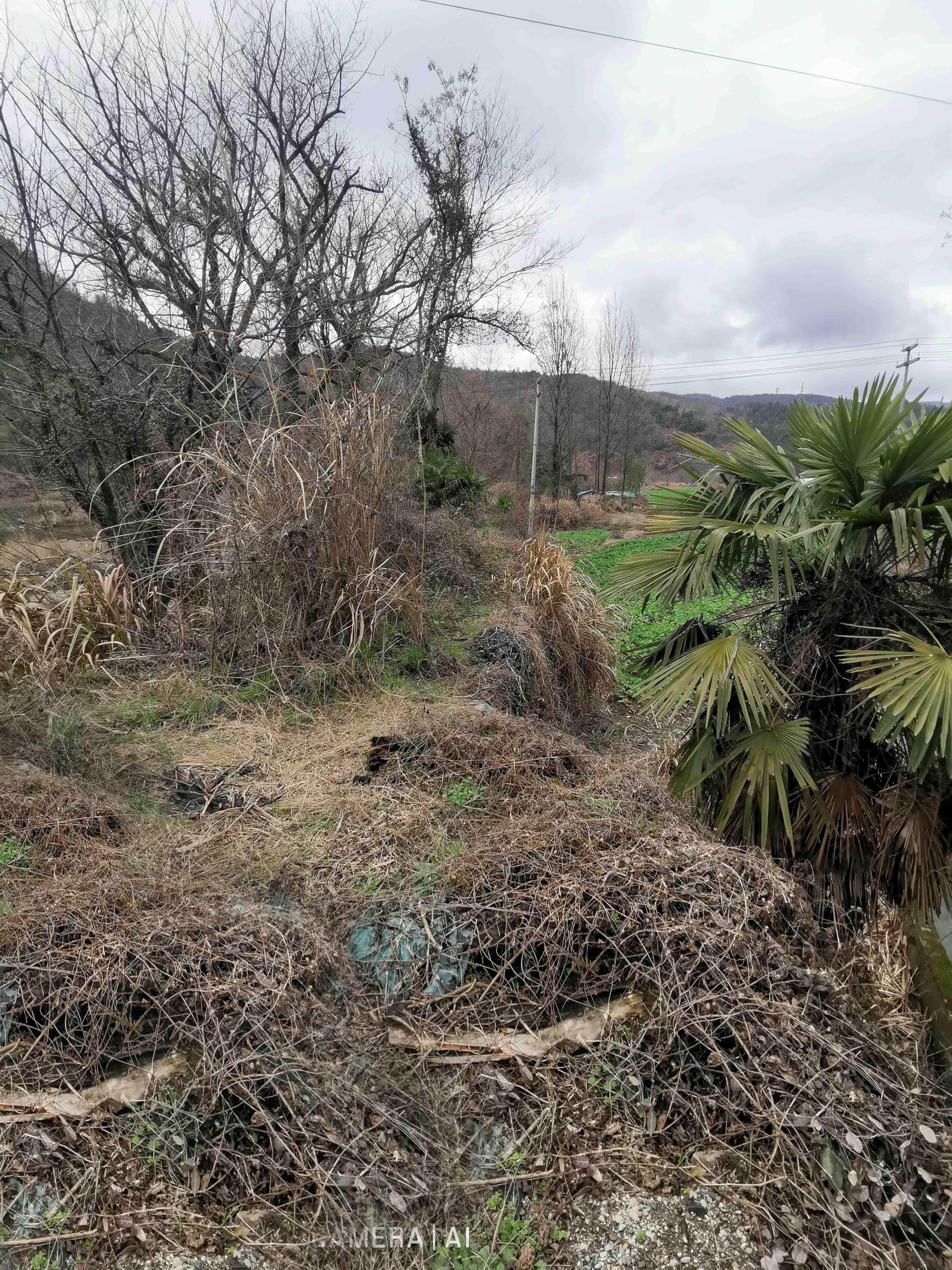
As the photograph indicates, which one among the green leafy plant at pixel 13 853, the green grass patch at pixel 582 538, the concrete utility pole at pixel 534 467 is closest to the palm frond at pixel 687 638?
the green leafy plant at pixel 13 853

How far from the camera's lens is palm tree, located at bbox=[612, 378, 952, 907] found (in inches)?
99.3

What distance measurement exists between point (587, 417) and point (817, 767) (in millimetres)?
23899

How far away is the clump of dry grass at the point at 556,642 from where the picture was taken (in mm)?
4941

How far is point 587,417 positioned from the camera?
82.1 ft

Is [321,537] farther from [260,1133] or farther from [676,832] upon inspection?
[260,1133]

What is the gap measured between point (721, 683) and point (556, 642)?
2599 mm

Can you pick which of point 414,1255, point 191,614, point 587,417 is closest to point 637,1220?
point 414,1255

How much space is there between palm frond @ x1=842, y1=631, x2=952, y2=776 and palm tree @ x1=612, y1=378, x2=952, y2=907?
0.03 ft

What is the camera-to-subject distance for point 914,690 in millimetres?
2273

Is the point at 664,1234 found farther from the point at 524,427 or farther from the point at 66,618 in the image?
the point at 524,427

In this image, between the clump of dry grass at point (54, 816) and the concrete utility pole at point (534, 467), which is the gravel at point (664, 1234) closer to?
the clump of dry grass at point (54, 816)

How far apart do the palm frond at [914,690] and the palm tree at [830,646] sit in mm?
10

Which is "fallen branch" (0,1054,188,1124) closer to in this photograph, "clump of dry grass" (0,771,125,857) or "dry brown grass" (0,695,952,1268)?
"dry brown grass" (0,695,952,1268)

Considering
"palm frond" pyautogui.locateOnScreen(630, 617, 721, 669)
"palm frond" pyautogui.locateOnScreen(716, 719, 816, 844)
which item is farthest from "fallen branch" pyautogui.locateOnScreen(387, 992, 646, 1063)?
"palm frond" pyautogui.locateOnScreen(630, 617, 721, 669)
